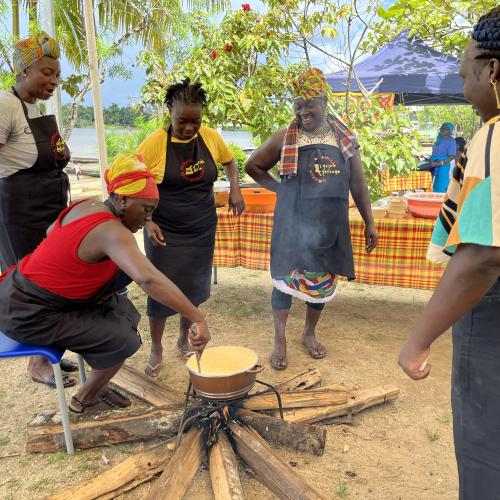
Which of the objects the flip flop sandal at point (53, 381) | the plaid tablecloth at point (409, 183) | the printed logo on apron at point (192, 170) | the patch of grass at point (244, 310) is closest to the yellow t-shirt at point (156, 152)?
the printed logo on apron at point (192, 170)

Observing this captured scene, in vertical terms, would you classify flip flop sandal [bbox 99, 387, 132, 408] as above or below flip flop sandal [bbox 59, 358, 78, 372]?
above

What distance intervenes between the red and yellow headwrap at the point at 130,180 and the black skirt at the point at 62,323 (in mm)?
699

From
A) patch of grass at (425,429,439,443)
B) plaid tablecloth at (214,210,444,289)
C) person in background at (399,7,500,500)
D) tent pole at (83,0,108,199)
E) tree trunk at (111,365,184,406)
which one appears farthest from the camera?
tent pole at (83,0,108,199)

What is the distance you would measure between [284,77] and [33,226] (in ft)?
13.3

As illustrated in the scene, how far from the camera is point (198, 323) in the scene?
2295 mm

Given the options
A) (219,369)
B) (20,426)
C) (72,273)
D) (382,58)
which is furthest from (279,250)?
(382,58)

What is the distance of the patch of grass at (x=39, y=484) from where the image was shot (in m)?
2.38

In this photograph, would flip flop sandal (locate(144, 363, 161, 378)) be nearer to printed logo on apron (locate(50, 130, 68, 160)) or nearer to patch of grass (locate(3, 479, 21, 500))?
patch of grass (locate(3, 479, 21, 500))

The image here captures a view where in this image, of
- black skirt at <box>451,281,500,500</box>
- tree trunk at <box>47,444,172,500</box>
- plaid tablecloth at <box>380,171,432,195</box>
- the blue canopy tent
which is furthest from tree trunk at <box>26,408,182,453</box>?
the blue canopy tent

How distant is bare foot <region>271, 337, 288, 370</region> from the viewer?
358cm

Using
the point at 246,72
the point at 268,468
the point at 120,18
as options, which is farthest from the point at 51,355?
the point at 120,18

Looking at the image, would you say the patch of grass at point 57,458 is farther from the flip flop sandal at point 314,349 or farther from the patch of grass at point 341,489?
the flip flop sandal at point 314,349

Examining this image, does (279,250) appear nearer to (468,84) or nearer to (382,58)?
(468,84)

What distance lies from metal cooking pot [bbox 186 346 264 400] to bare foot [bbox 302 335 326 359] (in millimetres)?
1204
